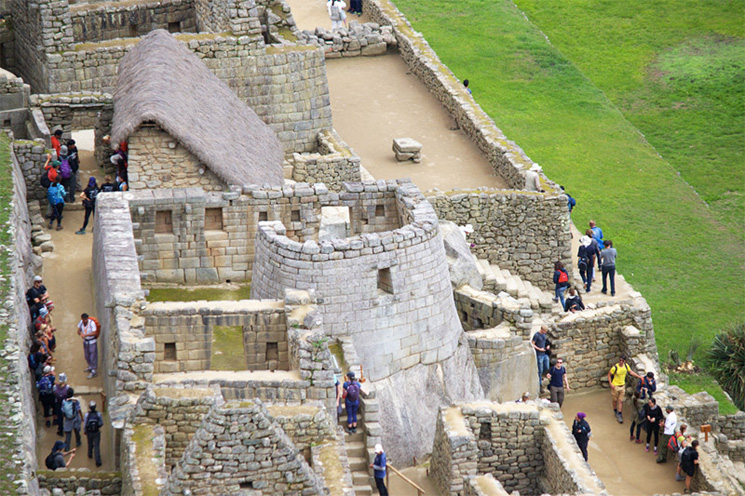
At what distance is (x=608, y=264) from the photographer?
46.6m

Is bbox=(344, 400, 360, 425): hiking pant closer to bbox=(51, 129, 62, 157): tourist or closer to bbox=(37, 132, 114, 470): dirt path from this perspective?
bbox=(37, 132, 114, 470): dirt path

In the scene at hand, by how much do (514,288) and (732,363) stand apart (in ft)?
23.8

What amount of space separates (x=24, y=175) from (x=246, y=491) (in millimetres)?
16523

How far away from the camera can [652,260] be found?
57125 millimetres

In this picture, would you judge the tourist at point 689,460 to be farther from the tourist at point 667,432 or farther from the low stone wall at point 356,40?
Answer: the low stone wall at point 356,40

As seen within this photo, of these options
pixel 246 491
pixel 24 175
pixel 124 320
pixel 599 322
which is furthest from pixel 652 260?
pixel 246 491

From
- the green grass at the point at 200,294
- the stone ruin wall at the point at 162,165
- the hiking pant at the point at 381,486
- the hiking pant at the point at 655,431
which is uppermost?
the stone ruin wall at the point at 162,165

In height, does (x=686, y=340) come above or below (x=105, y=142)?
below

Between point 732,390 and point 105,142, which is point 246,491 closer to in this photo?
point 105,142

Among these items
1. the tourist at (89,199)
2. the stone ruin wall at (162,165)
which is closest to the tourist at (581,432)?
the stone ruin wall at (162,165)

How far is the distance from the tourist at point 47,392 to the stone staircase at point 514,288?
13741 mm

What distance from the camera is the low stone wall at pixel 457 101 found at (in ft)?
161

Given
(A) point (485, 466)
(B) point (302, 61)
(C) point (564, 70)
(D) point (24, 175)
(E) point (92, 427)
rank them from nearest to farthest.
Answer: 1. (E) point (92, 427)
2. (A) point (485, 466)
3. (D) point (24, 175)
4. (B) point (302, 61)
5. (C) point (564, 70)

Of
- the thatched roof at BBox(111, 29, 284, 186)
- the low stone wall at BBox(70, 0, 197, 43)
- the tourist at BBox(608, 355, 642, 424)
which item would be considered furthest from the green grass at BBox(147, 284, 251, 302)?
the low stone wall at BBox(70, 0, 197, 43)
